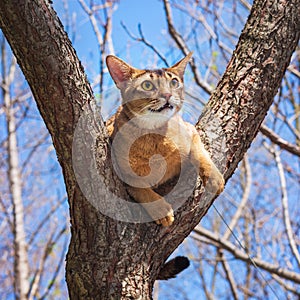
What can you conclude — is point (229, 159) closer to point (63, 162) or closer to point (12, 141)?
point (63, 162)

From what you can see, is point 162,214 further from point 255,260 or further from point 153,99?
point 255,260

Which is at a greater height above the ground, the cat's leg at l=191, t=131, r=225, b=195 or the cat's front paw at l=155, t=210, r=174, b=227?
the cat's leg at l=191, t=131, r=225, b=195

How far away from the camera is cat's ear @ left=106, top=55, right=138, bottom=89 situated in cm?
293

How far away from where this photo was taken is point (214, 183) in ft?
8.57

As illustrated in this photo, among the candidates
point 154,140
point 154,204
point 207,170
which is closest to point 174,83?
point 154,140

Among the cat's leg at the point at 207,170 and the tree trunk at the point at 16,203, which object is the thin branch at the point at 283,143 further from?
the tree trunk at the point at 16,203

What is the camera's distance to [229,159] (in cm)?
275

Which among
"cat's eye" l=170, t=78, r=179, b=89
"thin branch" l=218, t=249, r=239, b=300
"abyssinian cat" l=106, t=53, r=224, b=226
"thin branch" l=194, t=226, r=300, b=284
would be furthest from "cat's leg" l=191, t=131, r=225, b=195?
"thin branch" l=218, t=249, r=239, b=300

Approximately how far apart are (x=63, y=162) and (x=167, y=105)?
2.51ft

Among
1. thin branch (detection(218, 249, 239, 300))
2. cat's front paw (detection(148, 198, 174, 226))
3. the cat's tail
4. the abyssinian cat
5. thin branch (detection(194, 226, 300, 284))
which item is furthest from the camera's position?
thin branch (detection(218, 249, 239, 300))

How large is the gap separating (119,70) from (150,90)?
10.5 inches

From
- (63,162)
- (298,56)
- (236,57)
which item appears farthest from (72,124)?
(298,56)

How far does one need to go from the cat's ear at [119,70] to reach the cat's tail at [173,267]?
1.12 metres

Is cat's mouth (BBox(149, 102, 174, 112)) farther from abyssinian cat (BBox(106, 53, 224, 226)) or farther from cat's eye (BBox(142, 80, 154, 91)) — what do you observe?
cat's eye (BBox(142, 80, 154, 91))
